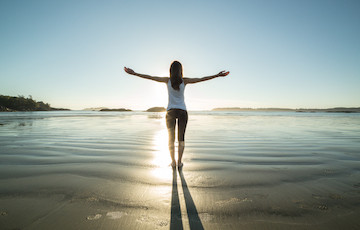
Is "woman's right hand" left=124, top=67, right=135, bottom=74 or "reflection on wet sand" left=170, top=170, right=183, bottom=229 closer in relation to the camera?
"reflection on wet sand" left=170, top=170, right=183, bottom=229

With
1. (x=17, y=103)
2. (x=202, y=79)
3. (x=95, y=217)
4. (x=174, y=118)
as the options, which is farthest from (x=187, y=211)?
(x=17, y=103)

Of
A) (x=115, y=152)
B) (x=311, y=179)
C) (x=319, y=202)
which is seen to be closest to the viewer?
(x=319, y=202)

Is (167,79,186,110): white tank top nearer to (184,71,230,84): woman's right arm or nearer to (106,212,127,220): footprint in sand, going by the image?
(184,71,230,84): woman's right arm

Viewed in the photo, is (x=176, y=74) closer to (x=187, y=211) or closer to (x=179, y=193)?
(x=179, y=193)

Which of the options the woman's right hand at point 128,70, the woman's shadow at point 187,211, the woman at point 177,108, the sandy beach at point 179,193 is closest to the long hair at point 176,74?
the woman at point 177,108

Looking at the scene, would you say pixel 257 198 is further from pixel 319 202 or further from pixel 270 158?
pixel 270 158

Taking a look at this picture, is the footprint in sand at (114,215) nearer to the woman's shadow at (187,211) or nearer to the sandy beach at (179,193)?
the sandy beach at (179,193)

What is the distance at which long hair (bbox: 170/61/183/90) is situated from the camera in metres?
3.96

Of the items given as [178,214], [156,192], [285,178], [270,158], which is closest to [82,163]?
[156,192]

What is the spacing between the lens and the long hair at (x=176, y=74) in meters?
3.96

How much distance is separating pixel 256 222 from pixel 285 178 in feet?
5.44

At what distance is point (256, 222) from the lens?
75.8 inches

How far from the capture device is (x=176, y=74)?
395 cm

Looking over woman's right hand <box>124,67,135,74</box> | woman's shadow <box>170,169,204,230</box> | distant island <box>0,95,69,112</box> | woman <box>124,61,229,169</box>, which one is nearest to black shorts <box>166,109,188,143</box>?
woman <box>124,61,229,169</box>
